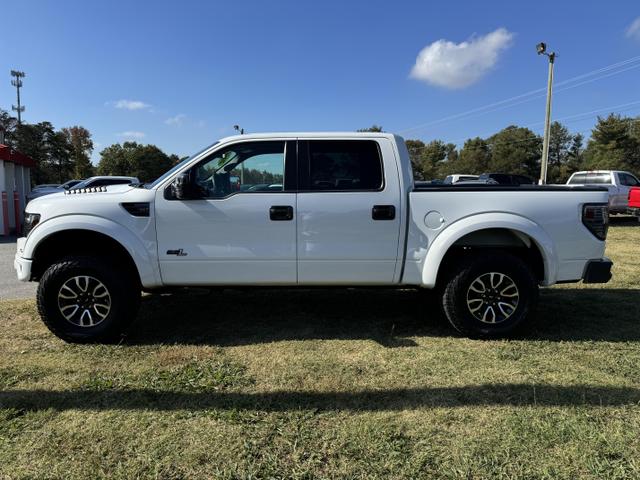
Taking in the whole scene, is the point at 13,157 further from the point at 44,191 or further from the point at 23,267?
the point at 23,267

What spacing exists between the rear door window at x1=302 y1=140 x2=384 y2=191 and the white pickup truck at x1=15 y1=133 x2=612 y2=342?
0.03ft

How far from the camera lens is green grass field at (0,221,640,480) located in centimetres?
267

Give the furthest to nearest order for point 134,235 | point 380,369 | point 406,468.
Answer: point 134,235
point 380,369
point 406,468

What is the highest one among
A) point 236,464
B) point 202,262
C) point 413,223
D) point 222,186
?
point 222,186

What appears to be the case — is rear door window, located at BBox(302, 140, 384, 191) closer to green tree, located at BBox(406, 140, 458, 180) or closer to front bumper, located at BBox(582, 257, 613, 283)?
front bumper, located at BBox(582, 257, 613, 283)

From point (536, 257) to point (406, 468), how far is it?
2.88 m

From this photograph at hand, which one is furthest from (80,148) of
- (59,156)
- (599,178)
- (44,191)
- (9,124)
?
(599,178)

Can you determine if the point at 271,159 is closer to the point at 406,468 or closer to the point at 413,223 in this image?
the point at 413,223

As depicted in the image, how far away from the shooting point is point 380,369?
3877mm

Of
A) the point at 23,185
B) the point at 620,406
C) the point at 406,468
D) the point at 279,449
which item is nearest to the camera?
the point at 406,468

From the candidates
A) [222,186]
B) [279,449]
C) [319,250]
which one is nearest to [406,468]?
[279,449]

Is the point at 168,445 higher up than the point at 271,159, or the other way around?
the point at 271,159

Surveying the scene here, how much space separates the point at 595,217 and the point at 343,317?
268 cm

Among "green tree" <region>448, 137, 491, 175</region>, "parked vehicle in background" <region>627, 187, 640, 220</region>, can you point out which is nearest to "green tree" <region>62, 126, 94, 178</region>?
"green tree" <region>448, 137, 491, 175</region>
